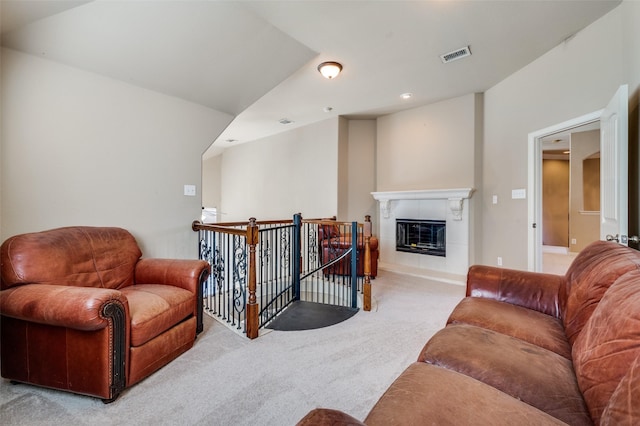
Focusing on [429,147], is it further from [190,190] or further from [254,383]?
[254,383]

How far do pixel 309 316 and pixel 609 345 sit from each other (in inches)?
94.0

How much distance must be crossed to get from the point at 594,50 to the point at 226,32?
3490 millimetres

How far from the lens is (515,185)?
371 cm

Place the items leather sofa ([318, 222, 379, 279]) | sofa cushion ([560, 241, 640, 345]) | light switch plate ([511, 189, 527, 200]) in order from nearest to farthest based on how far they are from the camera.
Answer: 1. sofa cushion ([560, 241, 640, 345])
2. light switch plate ([511, 189, 527, 200])
3. leather sofa ([318, 222, 379, 279])

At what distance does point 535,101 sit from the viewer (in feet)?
11.1

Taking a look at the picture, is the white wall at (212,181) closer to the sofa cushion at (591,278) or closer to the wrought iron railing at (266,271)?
the wrought iron railing at (266,271)

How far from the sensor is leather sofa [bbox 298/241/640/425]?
2.72 feet

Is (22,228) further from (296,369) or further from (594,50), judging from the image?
(594,50)

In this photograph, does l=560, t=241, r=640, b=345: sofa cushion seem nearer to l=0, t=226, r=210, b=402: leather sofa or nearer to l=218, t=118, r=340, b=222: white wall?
l=0, t=226, r=210, b=402: leather sofa

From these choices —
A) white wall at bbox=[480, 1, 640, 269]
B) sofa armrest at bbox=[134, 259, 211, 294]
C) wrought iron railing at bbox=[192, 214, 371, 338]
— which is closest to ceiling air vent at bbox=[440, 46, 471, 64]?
white wall at bbox=[480, 1, 640, 269]

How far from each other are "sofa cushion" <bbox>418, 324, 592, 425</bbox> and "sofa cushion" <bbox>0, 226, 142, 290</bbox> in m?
2.36

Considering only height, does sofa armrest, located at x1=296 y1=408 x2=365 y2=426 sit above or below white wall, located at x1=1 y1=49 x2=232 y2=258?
below

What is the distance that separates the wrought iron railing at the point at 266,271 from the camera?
2.51 meters

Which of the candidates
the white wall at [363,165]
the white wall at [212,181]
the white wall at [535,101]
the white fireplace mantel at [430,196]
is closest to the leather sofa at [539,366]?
the white wall at [535,101]
